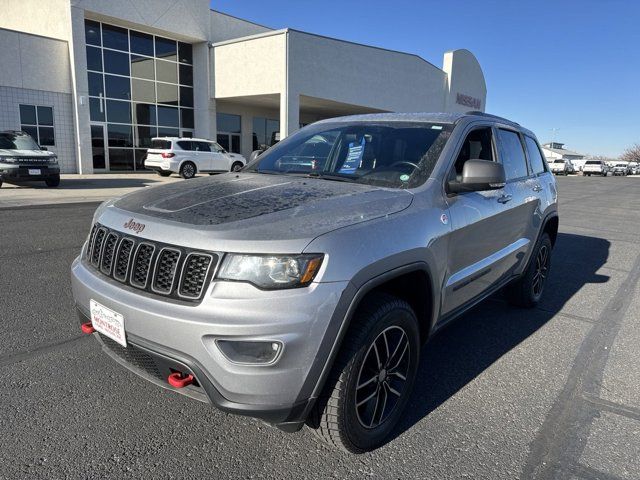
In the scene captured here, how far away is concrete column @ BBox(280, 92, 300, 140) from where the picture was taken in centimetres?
2298

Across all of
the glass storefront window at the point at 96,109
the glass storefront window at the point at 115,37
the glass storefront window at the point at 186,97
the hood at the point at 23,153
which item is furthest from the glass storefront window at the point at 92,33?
the hood at the point at 23,153

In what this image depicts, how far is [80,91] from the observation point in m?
21.7

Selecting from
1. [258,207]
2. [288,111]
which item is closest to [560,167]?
[288,111]

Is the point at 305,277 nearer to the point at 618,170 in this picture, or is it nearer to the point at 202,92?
the point at 202,92

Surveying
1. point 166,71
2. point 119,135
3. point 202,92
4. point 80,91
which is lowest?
point 119,135

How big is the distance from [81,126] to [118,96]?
263 centimetres

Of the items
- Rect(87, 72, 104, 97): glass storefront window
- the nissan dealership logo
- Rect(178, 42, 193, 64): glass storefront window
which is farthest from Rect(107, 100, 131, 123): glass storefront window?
the nissan dealership logo

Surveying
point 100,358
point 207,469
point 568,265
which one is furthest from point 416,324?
point 568,265

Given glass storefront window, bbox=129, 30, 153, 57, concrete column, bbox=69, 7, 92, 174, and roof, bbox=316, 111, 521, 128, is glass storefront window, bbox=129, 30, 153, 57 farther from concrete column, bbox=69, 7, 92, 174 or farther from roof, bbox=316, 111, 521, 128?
roof, bbox=316, 111, 521, 128

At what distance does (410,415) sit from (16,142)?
1636cm

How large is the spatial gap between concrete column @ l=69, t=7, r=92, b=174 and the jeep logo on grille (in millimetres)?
22514

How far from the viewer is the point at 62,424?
2592 millimetres

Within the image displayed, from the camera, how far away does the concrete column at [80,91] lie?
2119 centimetres

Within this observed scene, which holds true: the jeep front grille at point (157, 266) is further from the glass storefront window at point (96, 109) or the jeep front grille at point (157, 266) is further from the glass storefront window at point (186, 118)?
the glass storefront window at point (186, 118)
